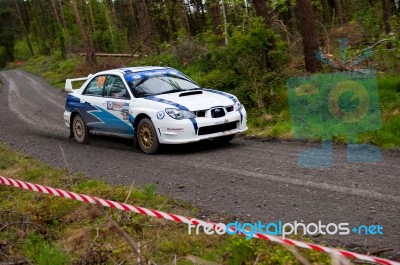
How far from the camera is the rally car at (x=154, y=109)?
862 centimetres

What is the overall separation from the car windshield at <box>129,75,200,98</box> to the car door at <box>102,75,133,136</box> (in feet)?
0.73

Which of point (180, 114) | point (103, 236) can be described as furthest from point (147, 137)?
point (103, 236)

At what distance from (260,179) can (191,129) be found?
7.41 ft

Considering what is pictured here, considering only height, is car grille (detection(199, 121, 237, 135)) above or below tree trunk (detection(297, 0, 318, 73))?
below

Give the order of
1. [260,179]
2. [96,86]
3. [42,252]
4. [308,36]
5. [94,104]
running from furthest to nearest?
[308,36], [96,86], [94,104], [260,179], [42,252]

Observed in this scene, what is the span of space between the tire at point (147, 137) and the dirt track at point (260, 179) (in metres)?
0.18

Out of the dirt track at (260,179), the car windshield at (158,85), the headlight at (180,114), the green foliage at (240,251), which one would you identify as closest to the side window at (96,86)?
the car windshield at (158,85)

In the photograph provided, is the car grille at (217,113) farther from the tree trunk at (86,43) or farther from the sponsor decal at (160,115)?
the tree trunk at (86,43)

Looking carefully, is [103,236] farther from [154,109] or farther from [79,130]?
[79,130]

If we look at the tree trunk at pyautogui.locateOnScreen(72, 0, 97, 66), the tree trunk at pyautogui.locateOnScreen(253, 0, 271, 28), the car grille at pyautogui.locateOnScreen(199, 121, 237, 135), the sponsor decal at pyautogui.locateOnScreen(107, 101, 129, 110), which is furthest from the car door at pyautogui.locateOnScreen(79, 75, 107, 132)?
the tree trunk at pyautogui.locateOnScreen(72, 0, 97, 66)

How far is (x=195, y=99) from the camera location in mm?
8969

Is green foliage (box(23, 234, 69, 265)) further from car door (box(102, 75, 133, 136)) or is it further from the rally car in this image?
car door (box(102, 75, 133, 136))

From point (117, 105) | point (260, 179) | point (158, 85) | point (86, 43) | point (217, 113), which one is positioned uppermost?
point (86, 43)

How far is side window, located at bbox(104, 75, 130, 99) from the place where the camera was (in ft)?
32.0
